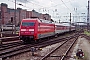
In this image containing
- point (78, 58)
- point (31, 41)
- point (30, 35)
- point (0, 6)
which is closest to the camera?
point (78, 58)

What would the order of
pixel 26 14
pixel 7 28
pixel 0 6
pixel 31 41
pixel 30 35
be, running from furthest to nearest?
pixel 26 14
pixel 0 6
pixel 7 28
pixel 31 41
pixel 30 35

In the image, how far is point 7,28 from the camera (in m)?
70.8

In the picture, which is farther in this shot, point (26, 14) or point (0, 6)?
point (26, 14)

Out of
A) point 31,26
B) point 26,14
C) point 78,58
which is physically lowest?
point 78,58

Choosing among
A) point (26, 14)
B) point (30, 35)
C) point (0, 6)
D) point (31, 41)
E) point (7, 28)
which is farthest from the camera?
point (26, 14)

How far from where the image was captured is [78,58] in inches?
512

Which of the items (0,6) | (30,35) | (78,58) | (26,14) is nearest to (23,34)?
(30,35)

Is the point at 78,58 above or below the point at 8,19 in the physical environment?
below

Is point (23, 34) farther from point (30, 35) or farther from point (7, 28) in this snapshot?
point (7, 28)

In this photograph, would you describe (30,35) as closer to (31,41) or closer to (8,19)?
(31,41)

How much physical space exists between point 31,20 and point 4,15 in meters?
61.8

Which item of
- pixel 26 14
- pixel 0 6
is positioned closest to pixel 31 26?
pixel 0 6

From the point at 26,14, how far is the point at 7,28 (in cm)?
3275

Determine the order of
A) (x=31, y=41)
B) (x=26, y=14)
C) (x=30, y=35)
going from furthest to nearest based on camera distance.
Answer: (x=26, y=14), (x=31, y=41), (x=30, y=35)
